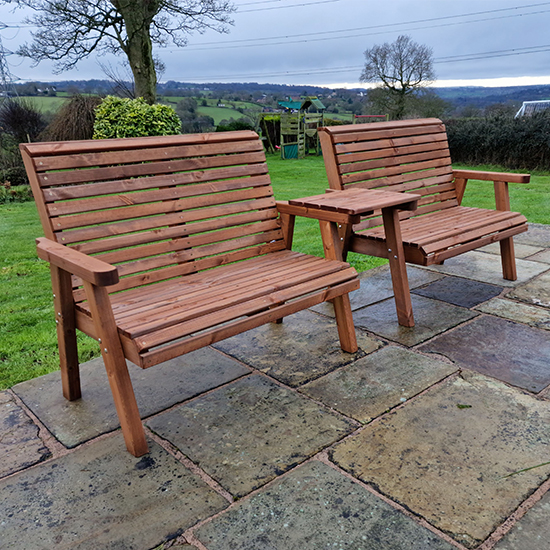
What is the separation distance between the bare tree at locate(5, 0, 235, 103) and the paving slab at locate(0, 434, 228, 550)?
492 inches

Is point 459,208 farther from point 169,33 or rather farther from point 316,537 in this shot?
point 169,33

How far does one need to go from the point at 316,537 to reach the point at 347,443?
1.67 ft

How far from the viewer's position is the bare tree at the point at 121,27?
1316 centimetres

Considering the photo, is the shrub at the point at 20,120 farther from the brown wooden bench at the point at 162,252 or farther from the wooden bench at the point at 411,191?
the brown wooden bench at the point at 162,252

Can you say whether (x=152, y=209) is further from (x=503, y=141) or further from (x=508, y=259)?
(x=503, y=141)

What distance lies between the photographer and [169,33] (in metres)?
15.1

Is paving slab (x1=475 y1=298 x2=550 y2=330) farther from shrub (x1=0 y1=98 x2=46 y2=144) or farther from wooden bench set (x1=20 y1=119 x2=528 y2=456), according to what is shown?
shrub (x1=0 y1=98 x2=46 y2=144)

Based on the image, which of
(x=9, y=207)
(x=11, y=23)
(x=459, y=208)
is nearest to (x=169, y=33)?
(x=11, y=23)

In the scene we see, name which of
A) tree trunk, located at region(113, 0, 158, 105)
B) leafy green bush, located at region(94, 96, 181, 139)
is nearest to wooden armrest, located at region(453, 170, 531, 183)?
leafy green bush, located at region(94, 96, 181, 139)

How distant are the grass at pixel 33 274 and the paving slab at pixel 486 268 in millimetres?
634

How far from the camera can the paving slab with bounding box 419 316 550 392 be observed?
2.56 meters

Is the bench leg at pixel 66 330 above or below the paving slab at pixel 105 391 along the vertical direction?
above

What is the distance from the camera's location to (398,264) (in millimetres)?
3066

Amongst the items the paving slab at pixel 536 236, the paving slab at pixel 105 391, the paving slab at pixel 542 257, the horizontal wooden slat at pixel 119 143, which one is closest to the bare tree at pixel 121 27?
the paving slab at pixel 536 236
